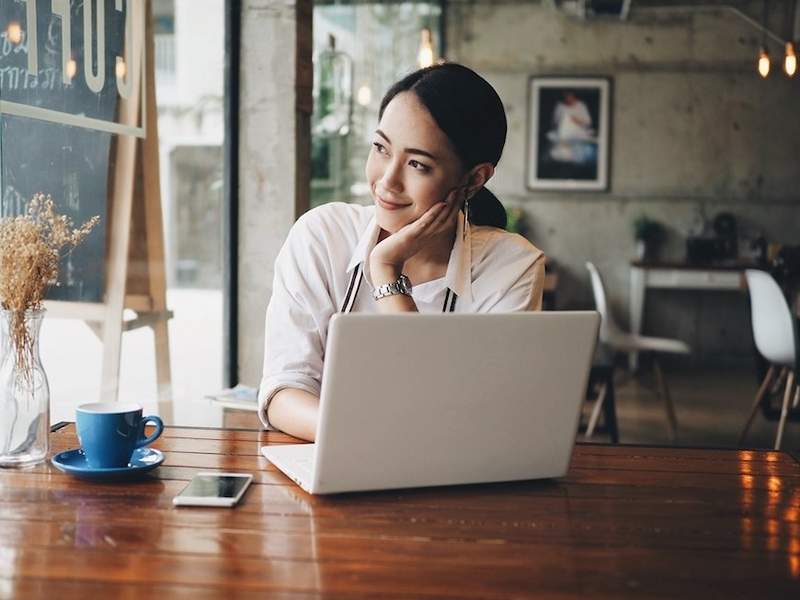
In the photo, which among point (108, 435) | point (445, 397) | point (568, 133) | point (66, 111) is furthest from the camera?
point (568, 133)

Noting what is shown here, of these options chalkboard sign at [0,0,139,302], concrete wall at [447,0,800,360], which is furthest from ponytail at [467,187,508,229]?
concrete wall at [447,0,800,360]

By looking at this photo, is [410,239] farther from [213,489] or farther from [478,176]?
[213,489]

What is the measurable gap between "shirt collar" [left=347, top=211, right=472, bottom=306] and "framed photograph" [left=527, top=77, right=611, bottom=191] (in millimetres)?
5794

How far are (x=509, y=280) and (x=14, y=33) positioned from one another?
4.72 ft

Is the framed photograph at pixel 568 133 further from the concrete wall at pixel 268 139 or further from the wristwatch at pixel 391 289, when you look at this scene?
the wristwatch at pixel 391 289

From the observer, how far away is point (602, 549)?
105 centimetres

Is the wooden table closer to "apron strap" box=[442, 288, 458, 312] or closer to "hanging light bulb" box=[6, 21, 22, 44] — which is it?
"apron strap" box=[442, 288, 458, 312]

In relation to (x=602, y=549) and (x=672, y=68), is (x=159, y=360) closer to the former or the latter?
(x=602, y=549)

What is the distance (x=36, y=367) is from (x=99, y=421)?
153 millimetres

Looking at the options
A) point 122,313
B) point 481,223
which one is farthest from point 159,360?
point 481,223

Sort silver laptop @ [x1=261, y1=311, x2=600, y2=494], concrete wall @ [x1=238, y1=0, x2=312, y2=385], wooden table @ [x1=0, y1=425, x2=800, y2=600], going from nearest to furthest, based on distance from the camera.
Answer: wooden table @ [x1=0, y1=425, x2=800, y2=600], silver laptop @ [x1=261, y1=311, x2=600, y2=494], concrete wall @ [x1=238, y1=0, x2=312, y2=385]

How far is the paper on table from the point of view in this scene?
2811mm

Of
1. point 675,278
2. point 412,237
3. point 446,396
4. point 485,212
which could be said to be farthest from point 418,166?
point 675,278

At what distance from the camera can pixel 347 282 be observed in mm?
1844
